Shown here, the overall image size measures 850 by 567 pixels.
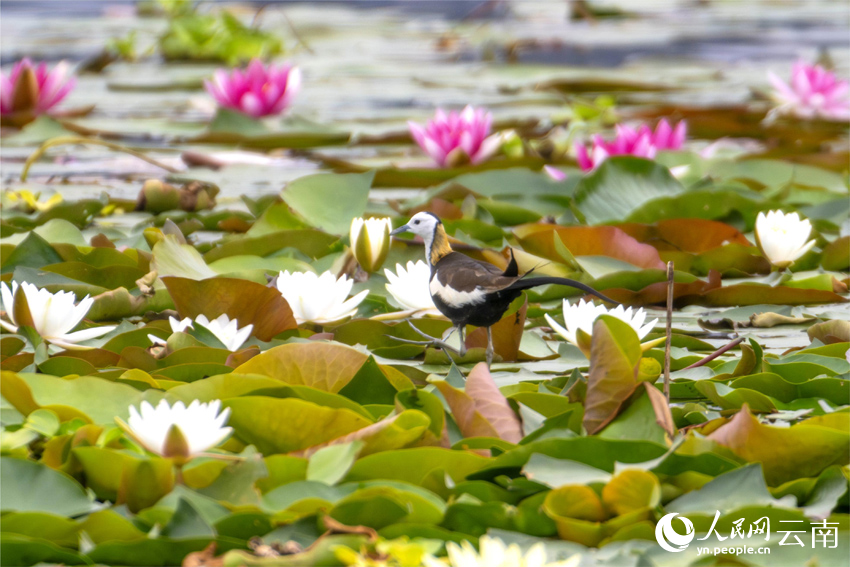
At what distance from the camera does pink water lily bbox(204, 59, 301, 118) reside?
4070 millimetres

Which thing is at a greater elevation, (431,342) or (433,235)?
(433,235)

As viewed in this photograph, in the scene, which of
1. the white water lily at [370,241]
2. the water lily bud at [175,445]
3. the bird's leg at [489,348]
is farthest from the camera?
the white water lily at [370,241]

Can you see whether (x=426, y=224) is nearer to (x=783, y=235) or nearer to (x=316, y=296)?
(x=316, y=296)

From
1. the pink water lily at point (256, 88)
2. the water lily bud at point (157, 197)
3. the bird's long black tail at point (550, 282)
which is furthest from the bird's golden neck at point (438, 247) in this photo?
the pink water lily at point (256, 88)

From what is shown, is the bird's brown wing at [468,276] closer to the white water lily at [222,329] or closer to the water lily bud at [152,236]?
the white water lily at [222,329]

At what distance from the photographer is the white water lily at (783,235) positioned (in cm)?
197

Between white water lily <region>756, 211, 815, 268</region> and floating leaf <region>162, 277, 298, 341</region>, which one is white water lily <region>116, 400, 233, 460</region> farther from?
white water lily <region>756, 211, 815, 268</region>

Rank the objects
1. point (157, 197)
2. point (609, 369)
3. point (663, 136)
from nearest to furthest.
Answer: point (609, 369) → point (157, 197) → point (663, 136)

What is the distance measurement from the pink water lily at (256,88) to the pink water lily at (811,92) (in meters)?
1.95

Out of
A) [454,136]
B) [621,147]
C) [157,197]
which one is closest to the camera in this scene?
[157,197]

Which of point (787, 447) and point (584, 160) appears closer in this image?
point (787, 447)

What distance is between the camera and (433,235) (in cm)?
155

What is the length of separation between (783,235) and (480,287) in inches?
34.8

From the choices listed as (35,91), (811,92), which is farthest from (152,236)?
(811,92)
